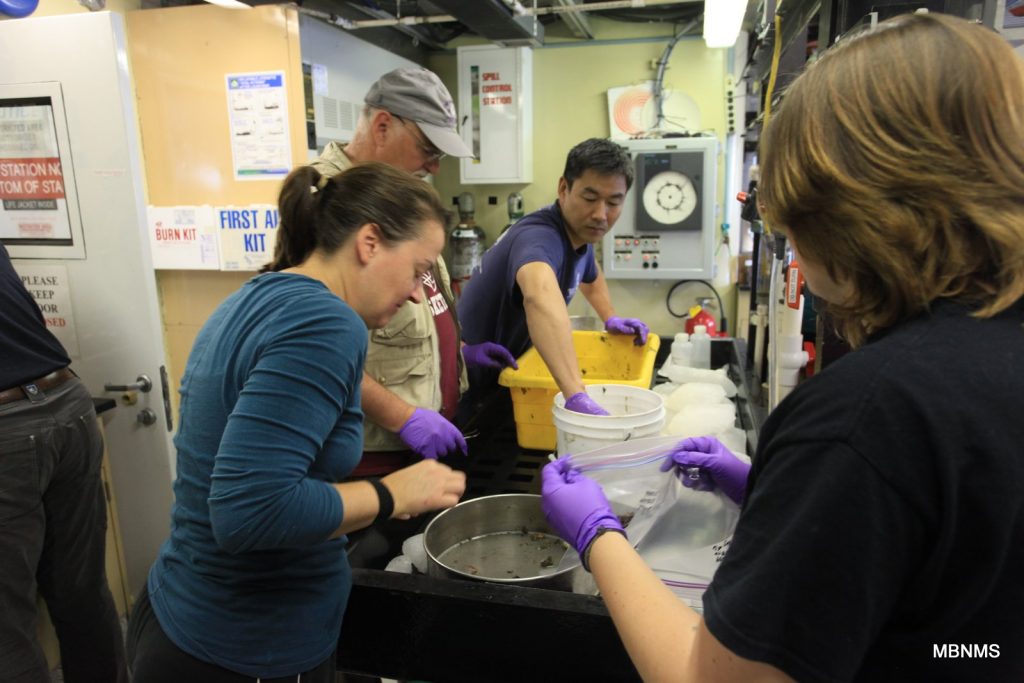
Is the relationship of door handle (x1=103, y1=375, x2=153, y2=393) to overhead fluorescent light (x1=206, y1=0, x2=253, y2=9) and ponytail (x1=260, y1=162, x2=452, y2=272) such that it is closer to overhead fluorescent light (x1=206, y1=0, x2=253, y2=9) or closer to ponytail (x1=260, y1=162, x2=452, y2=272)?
overhead fluorescent light (x1=206, y1=0, x2=253, y2=9)

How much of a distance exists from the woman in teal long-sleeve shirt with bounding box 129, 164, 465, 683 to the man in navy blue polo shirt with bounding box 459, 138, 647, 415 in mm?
689

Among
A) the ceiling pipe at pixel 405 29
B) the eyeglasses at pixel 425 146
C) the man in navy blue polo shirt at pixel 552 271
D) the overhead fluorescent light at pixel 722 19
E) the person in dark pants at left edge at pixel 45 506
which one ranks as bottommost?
the person in dark pants at left edge at pixel 45 506

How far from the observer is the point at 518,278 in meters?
1.84

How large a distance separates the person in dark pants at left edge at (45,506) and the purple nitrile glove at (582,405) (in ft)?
4.45

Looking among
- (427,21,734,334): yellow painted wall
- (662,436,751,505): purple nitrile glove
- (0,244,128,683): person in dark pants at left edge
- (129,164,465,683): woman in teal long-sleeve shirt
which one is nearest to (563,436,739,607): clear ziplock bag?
(662,436,751,505): purple nitrile glove

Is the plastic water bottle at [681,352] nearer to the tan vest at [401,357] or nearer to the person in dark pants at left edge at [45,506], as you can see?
the tan vest at [401,357]

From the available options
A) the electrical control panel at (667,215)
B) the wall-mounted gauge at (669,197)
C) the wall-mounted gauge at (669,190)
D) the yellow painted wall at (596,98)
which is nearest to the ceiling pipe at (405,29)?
the yellow painted wall at (596,98)

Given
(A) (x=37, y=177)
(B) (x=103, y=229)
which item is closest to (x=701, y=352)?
(B) (x=103, y=229)

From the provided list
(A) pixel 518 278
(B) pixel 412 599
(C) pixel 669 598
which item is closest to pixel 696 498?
(C) pixel 669 598

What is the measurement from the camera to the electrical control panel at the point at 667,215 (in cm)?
374

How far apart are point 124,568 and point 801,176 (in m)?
2.61

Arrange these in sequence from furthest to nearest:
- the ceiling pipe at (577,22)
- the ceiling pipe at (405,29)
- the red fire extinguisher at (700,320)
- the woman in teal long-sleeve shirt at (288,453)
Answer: the red fire extinguisher at (700,320) < the ceiling pipe at (577,22) < the ceiling pipe at (405,29) < the woman in teal long-sleeve shirt at (288,453)

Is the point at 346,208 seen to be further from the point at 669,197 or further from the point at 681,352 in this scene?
the point at 669,197

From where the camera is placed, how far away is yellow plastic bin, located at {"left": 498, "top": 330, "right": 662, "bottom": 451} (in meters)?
1.74
